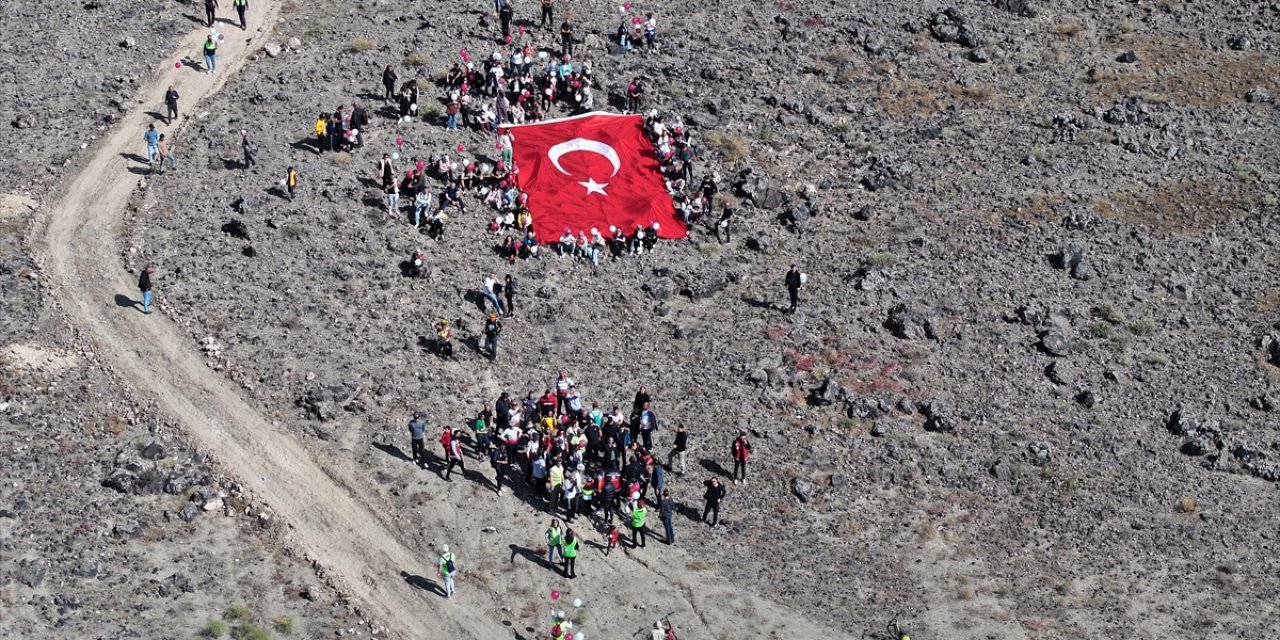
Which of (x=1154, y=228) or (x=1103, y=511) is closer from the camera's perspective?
(x=1103, y=511)

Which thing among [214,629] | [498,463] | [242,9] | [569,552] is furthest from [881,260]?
[214,629]

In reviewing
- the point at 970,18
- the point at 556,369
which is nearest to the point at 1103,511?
the point at 556,369

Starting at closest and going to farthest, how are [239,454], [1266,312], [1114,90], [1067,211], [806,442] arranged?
1. [239,454]
2. [806,442]
3. [1266,312]
4. [1067,211]
5. [1114,90]

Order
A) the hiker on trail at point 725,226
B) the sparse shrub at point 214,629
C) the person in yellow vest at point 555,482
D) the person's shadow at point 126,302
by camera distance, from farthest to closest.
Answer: the hiker on trail at point 725,226, the person's shadow at point 126,302, the person in yellow vest at point 555,482, the sparse shrub at point 214,629

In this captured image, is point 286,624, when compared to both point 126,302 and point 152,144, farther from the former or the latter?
point 152,144

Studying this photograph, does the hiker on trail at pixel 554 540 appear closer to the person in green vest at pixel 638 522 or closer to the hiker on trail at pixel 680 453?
the person in green vest at pixel 638 522

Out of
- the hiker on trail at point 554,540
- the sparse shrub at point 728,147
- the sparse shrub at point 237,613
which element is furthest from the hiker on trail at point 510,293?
the sparse shrub at point 237,613

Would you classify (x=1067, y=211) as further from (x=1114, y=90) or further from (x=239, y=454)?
(x=239, y=454)
